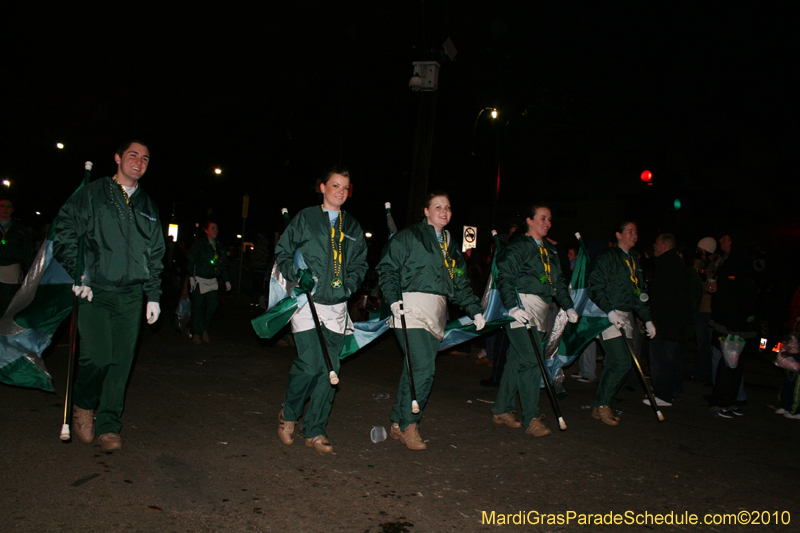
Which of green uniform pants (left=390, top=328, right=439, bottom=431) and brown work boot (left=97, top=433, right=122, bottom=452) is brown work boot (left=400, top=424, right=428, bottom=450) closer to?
green uniform pants (left=390, top=328, right=439, bottom=431)

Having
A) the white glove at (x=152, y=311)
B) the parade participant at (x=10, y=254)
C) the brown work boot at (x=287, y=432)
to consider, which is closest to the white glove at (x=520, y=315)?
the brown work boot at (x=287, y=432)

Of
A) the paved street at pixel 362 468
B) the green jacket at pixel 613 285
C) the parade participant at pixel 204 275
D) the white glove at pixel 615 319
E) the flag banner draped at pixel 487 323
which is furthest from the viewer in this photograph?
the parade participant at pixel 204 275

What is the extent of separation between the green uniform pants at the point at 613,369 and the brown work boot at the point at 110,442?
14.1ft

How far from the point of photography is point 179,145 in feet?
170

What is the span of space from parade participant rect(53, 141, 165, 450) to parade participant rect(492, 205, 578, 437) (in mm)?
2993

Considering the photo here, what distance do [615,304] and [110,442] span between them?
4597 millimetres

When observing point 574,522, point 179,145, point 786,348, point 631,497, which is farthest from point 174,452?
point 179,145

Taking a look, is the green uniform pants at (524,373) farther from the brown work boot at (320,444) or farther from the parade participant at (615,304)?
the brown work boot at (320,444)

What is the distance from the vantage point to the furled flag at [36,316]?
Result: 5.02 meters

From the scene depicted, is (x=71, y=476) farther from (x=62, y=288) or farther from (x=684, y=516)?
(x=684, y=516)

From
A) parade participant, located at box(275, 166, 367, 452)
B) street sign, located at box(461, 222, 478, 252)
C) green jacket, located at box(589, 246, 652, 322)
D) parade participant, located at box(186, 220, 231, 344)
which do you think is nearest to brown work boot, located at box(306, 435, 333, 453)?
parade participant, located at box(275, 166, 367, 452)

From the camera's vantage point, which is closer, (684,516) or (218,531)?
(218,531)

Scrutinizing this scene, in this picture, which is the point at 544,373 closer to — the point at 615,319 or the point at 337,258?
the point at 615,319

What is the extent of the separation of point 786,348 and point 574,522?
14.6 feet
